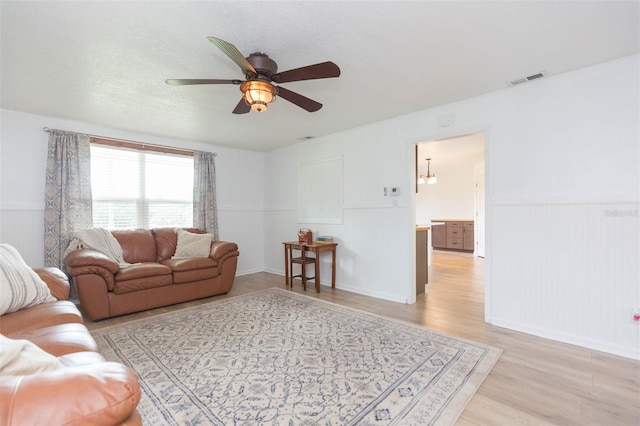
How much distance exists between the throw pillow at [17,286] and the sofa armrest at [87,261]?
37.4 inches

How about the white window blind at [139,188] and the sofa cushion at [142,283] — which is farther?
the white window blind at [139,188]

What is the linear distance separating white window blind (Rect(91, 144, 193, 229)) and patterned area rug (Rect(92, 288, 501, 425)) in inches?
76.1

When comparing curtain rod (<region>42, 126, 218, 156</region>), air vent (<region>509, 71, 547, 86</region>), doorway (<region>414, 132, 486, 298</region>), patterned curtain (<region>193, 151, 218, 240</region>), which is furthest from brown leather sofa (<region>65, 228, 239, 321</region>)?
doorway (<region>414, 132, 486, 298</region>)

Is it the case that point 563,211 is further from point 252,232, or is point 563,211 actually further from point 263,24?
point 252,232

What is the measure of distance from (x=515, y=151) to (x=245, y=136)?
369 centimetres

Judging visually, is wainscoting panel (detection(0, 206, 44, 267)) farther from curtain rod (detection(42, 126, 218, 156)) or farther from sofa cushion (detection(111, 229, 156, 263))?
curtain rod (detection(42, 126, 218, 156))

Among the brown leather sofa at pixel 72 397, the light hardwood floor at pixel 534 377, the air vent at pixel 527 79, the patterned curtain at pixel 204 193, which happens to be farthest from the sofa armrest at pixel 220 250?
the air vent at pixel 527 79

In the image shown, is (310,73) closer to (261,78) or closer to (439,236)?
(261,78)

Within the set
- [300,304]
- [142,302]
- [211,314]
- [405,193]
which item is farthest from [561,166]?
[142,302]

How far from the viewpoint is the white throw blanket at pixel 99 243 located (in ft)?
11.8

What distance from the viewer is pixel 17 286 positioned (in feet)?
6.38

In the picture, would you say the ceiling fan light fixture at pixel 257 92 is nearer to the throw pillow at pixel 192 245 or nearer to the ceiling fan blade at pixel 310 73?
the ceiling fan blade at pixel 310 73

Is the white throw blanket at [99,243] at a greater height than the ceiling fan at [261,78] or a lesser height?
lesser

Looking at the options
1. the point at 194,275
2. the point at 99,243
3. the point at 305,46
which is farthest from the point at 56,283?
the point at 305,46
